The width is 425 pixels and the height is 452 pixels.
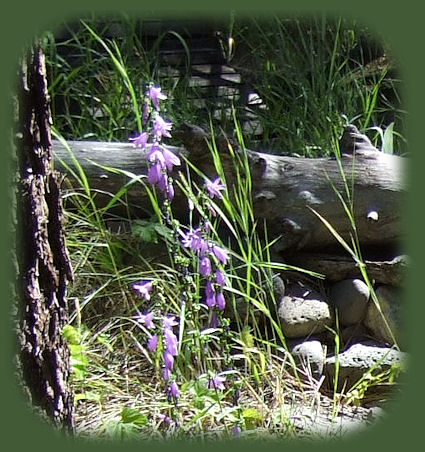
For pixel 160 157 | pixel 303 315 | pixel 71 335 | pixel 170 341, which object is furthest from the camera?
pixel 303 315

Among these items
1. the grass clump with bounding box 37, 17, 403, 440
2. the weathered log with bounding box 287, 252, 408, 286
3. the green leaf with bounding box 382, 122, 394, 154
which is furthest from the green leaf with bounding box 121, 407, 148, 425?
the green leaf with bounding box 382, 122, 394, 154

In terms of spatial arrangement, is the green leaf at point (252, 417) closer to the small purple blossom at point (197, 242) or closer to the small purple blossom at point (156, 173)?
the small purple blossom at point (197, 242)

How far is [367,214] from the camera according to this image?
3.36m

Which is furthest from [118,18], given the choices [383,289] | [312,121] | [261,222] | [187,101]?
[383,289]

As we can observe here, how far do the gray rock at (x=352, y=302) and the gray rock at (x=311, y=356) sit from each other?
195mm

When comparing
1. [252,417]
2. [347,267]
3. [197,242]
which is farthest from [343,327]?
[197,242]

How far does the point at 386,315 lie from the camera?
3227mm

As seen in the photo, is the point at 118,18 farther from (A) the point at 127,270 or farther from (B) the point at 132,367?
(B) the point at 132,367

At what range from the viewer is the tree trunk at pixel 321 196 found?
3.35 meters

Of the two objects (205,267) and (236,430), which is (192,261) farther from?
(236,430)

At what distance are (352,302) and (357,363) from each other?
28 cm

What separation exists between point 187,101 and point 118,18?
0.60 metres

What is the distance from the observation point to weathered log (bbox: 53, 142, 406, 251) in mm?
3354

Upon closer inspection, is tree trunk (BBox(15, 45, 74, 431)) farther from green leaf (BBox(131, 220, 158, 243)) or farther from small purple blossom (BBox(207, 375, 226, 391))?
green leaf (BBox(131, 220, 158, 243))
